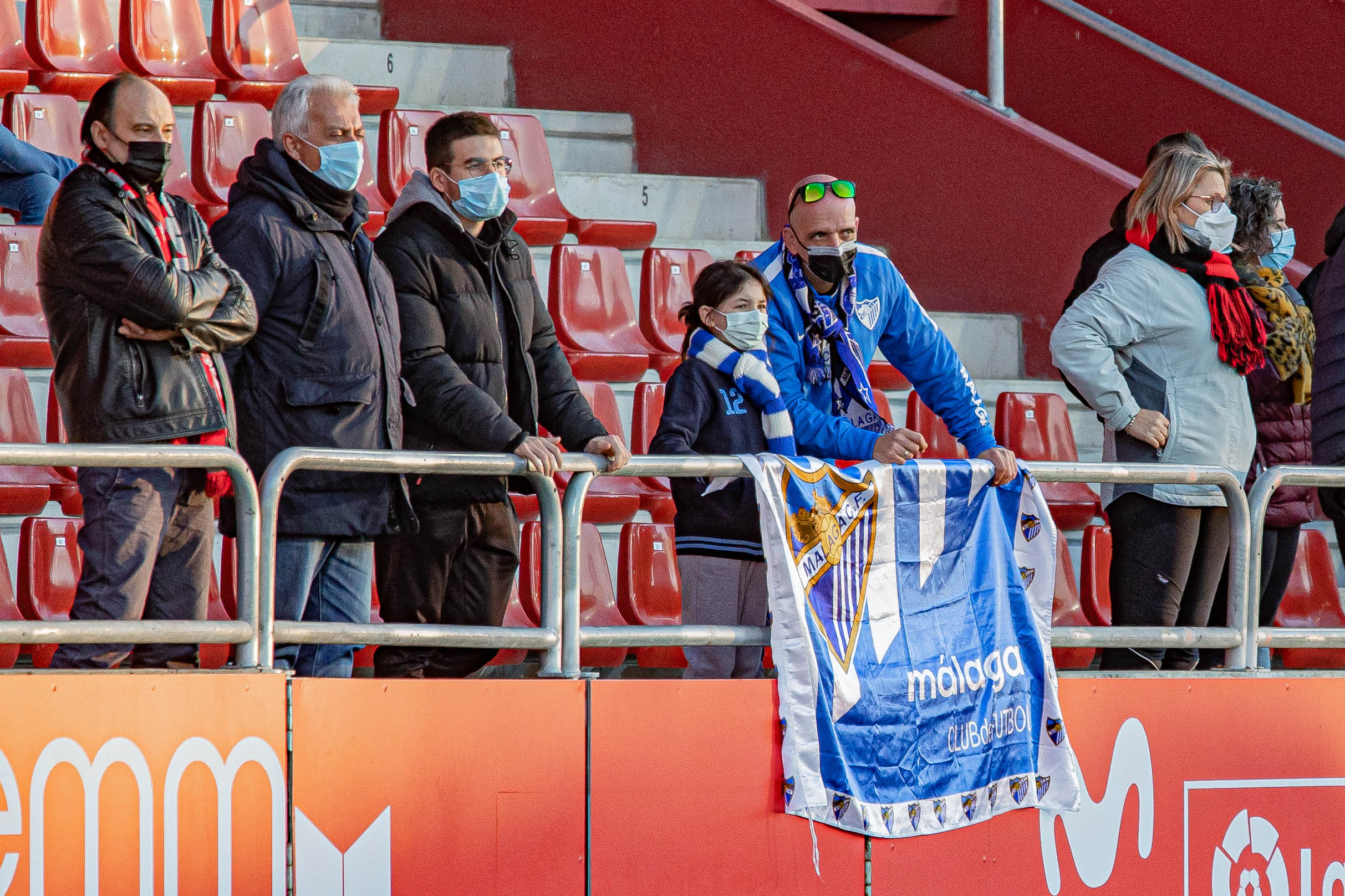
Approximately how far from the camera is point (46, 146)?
696 cm

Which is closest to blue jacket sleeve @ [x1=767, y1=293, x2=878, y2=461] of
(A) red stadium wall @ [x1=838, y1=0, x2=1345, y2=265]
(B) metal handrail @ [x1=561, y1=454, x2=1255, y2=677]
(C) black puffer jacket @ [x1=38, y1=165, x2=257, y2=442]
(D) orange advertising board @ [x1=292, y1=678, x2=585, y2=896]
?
(B) metal handrail @ [x1=561, y1=454, x2=1255, y2=677]

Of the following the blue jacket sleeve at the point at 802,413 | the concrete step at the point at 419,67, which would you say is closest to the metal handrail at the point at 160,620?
the blue jacket sleeve at the point at 802,413

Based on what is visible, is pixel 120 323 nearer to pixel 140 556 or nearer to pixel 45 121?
pixel 140 556

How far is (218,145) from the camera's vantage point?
7207 mm

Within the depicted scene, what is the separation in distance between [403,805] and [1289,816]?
2.33m

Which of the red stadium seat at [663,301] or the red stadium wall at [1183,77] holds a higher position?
the red stadium wall at [1183,77]

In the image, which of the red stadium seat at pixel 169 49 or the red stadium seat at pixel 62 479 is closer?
the red stadium seat at pixel 62 479

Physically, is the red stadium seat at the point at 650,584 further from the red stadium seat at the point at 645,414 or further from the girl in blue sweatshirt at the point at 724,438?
the girl in blue sweatshirt at the point at 724,438

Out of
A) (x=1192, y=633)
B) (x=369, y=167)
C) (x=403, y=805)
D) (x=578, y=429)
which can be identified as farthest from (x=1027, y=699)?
(x=369, y=167)

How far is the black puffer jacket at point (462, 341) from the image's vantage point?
443cm

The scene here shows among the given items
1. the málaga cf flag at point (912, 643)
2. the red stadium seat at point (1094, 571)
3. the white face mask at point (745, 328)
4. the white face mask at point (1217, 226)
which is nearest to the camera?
the málaga cf flag at point (912, 643)

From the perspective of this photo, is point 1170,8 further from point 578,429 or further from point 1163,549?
point 578,429

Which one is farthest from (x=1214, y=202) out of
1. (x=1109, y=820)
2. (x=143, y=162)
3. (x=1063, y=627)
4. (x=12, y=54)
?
(x=12, y=54)

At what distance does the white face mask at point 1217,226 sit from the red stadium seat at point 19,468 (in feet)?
11.2
